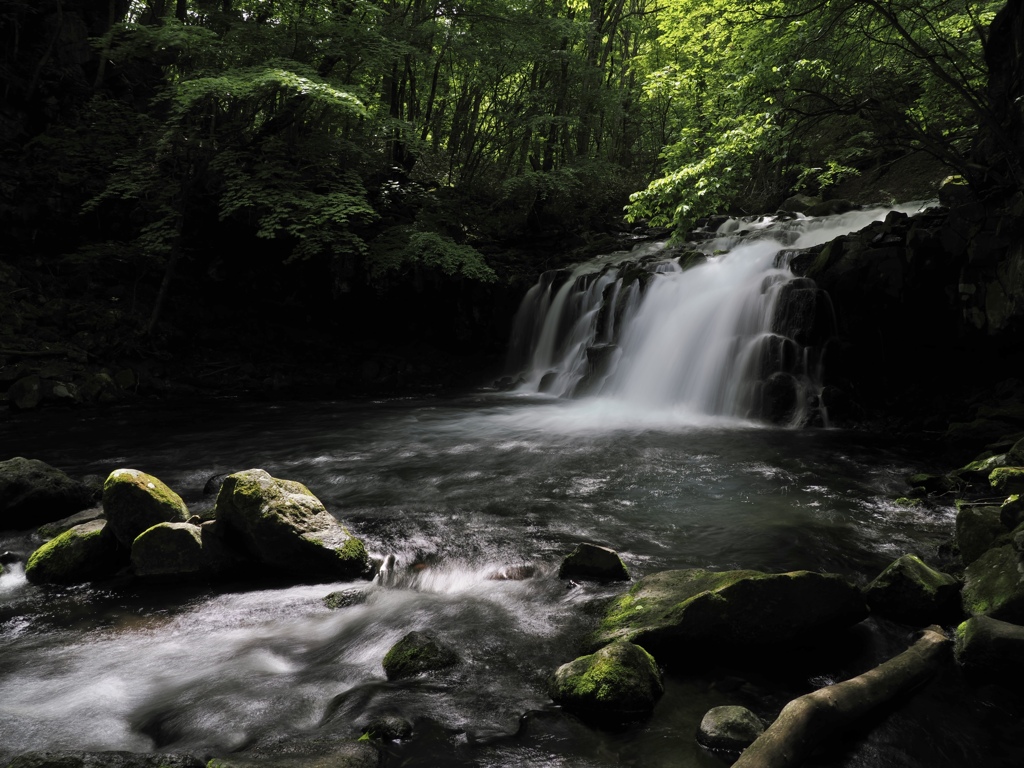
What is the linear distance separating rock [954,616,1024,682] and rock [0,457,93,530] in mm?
7568

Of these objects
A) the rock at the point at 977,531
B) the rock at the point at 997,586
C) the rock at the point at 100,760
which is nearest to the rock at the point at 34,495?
the rock at the point at 100,760

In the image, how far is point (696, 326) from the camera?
13.3 m

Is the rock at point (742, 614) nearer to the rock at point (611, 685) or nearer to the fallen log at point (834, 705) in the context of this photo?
the rock at point (611, 685)

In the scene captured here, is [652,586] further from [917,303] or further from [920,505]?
[917,303]

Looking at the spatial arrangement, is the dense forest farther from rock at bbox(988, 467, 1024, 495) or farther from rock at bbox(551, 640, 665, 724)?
rock at bbox(551, 640, 665, 724)

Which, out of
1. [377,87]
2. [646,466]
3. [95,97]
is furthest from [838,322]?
[95,97]

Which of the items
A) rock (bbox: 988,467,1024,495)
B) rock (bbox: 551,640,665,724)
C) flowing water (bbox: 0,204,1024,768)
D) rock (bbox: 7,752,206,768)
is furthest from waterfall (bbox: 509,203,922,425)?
rock (bbox: 7,752,206,768)

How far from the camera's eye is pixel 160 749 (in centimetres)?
317

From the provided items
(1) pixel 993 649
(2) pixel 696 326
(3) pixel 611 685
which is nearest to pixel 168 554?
(3) pixel 611 685

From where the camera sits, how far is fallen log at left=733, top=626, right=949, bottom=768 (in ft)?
8.93

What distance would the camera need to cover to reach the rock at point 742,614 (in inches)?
150

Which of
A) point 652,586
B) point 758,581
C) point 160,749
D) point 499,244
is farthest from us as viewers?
point 499,244

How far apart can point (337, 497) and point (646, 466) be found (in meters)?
4.14

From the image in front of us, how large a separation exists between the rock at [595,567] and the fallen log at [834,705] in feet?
6.42
